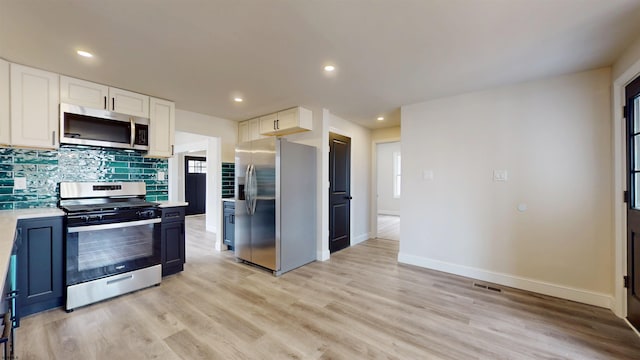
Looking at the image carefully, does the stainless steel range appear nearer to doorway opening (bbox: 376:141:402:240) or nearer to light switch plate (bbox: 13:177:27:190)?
light switch plate (bbox: 13:177:27:190)

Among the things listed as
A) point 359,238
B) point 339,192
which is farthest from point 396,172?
point 339,192

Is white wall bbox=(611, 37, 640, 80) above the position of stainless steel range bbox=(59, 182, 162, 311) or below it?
above

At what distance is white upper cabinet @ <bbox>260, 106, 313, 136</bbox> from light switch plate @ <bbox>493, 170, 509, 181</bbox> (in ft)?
8.63

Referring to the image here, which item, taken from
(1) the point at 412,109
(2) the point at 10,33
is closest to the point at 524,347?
(1) the point at 412,109

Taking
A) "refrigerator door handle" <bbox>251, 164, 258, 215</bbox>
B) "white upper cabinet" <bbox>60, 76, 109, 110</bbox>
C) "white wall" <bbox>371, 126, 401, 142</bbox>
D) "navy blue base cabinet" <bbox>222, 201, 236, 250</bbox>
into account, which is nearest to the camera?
"white upper cabinet" <bbox>60, 76, 109, 110</bbox>

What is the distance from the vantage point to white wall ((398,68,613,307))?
2.56 meters

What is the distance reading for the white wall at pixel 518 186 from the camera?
256 cm

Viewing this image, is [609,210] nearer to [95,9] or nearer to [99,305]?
[95,9]

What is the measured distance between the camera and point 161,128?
346cm

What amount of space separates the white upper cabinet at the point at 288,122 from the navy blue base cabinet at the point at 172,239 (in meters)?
1.87

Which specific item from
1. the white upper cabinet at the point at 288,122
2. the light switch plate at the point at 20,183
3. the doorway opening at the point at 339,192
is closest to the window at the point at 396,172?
the doorway opening at the point at 339,192

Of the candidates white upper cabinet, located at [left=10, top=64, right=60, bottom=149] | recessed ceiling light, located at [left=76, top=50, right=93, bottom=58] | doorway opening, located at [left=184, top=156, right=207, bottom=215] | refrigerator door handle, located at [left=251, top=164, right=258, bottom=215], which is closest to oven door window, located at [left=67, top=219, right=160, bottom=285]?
white upper cabinet, located at [left=10, top=64, right=60, bottom=149]

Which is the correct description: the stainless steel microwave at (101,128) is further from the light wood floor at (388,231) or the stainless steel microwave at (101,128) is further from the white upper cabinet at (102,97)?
the light wood floor at (388,231)

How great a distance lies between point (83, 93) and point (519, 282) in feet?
18.1
